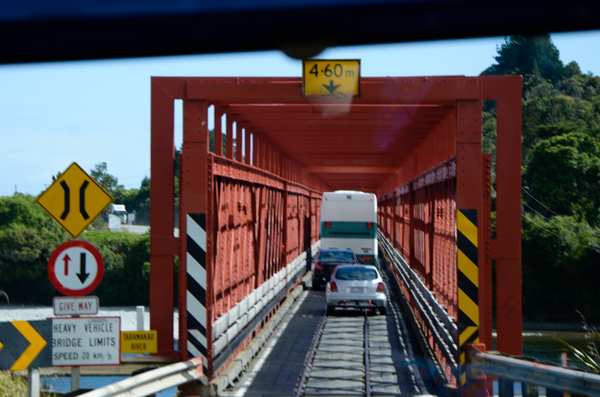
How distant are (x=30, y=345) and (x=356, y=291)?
13344 millimetres

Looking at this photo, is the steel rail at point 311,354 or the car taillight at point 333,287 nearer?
the steel rail at point 311,354

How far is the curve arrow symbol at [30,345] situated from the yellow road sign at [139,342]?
4.32ft

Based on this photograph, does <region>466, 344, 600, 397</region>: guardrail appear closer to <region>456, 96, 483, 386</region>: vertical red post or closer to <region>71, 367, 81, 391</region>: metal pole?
<region>456, 96, 483, 386</region>: vertical red post

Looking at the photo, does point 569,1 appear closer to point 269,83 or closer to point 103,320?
point 103,320

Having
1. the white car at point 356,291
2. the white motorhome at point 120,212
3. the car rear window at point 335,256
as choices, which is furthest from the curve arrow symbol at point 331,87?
the white motorhome at point 120,212

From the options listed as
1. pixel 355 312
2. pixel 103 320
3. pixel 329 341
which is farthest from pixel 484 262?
pixel 355 312

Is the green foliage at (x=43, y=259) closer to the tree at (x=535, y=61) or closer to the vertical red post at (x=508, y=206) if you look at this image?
the vertical red post at (x=508, y=206)

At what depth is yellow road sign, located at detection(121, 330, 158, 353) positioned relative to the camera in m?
8.25

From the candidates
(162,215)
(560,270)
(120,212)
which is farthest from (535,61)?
(162,215)

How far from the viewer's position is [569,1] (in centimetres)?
252

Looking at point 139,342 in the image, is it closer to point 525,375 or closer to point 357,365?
point 525,375

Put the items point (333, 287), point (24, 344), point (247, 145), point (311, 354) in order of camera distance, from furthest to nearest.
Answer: point (333, 287) < point (247, 145) < point (311, 354) < point (24, 344)

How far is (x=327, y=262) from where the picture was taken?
85.2 feet

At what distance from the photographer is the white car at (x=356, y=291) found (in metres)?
19.6
